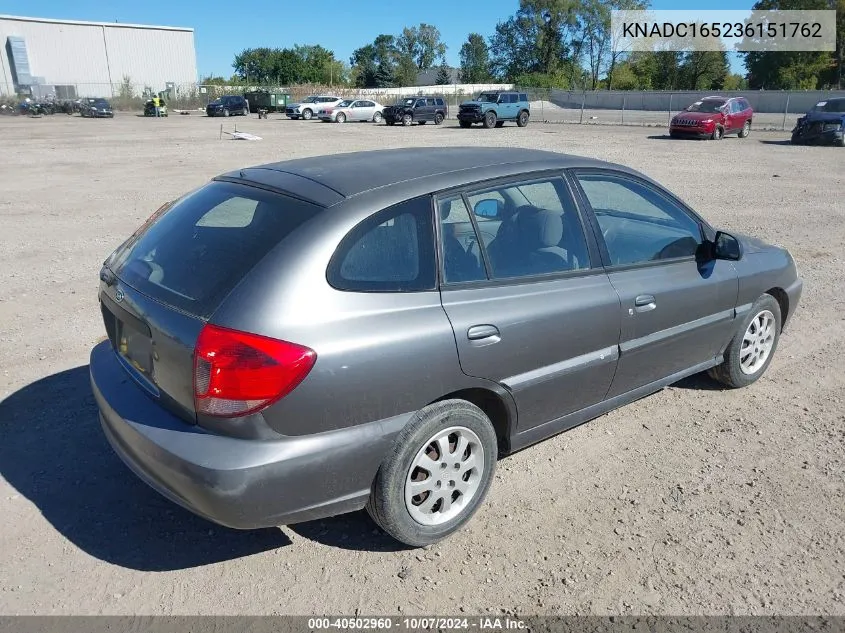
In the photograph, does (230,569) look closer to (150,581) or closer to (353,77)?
(150,581)

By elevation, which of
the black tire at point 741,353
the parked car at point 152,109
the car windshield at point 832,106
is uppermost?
the parked car at point 152,109

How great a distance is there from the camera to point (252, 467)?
2479 mm

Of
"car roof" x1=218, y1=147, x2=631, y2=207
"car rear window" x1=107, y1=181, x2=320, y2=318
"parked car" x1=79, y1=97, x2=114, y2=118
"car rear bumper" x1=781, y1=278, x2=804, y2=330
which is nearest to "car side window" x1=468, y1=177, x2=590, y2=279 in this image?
"car roof" x1=218, y1=147, x2=631, y2=207

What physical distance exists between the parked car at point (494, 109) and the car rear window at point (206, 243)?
33606 mm

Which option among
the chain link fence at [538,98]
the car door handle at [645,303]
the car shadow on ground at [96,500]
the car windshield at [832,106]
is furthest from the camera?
the chain link fence at [538,98]

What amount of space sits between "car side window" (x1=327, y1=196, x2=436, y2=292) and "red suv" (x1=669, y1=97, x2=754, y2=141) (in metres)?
27.1

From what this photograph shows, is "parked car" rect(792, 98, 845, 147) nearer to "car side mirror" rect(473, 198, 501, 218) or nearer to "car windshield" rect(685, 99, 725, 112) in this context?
"car windshield" rect(685, 99, 725, 112)

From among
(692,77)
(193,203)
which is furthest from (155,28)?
(193,203)

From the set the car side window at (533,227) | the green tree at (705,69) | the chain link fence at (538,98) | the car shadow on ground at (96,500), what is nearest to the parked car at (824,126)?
the chain link fence at (538,98)

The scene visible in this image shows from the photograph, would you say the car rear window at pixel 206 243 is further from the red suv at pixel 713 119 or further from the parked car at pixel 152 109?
the parked car at pixel 152 109

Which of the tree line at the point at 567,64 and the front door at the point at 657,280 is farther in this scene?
the tree line at the point at 567,64

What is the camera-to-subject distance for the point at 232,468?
2.47 metres

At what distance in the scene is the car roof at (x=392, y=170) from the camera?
9.82 feet

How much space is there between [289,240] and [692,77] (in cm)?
9234
